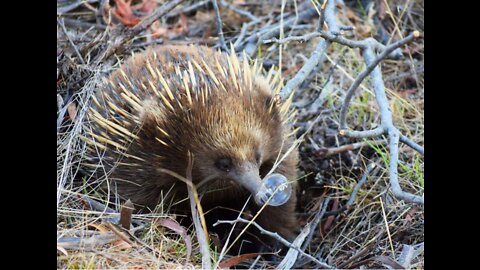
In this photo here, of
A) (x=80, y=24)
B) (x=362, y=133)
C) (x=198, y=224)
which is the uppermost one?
(x=80, y=24)

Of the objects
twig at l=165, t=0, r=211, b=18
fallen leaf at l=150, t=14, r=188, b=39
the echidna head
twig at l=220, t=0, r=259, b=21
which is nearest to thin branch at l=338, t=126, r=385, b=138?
the echidna head

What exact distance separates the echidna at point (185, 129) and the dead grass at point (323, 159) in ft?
0.42

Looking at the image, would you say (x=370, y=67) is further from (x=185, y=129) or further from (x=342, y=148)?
(x=342, y=148)

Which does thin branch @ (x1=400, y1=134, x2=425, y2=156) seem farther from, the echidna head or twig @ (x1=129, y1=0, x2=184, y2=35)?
twig @ (x1=129, y1=0, x2=184, y2=35)

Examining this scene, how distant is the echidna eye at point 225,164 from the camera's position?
2387mm

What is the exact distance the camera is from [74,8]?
12.1 feet

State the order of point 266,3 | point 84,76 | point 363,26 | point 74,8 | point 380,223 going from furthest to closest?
point 266,3, point 363,26, point 74,8, point 84,76, point 380,223

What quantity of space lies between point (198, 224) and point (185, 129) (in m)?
0.34

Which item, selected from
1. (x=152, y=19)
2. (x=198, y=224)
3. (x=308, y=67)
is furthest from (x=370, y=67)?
(x=152, y=19)

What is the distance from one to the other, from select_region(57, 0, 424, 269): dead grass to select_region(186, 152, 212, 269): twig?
0.09 m

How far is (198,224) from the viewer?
93.2 inches
